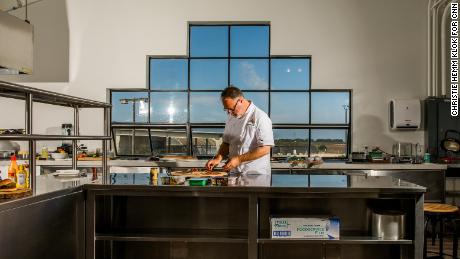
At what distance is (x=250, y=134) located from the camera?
12.7 feet

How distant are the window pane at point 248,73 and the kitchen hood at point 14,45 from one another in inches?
114

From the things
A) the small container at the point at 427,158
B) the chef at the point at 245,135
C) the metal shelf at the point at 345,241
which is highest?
the chef at the point at 245,135

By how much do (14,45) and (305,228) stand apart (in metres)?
3.04

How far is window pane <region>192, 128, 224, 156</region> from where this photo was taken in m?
6.23

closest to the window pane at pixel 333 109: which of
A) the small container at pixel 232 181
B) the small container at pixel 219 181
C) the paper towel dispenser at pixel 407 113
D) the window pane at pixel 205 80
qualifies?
the paper towel dispenser at pixel 407 113

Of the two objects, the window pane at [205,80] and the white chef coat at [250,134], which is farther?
the window pane at [205,80]

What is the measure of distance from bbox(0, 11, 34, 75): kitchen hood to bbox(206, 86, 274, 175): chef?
1.92 meters

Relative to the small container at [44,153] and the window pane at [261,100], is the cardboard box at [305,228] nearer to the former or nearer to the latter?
the window pane at [261,100]

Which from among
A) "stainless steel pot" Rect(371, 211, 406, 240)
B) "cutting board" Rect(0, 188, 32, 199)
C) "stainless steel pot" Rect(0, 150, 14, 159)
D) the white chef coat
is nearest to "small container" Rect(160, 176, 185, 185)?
"cutting board" Rect(0, 188, 32, 199)

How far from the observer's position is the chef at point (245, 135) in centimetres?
365

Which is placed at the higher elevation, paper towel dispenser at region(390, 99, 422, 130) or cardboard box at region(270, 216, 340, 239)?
paper towel dispenser at region(390, 99, 422, 130)

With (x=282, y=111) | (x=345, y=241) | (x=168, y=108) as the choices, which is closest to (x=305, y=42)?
(x=282, y=111)

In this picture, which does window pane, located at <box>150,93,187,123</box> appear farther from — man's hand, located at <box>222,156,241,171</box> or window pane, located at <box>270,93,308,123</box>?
man's hand, located at <box>222,156,241,171</box>

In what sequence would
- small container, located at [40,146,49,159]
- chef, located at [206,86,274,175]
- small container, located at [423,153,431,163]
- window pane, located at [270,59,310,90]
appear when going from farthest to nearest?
window pane, located at [270,59,310,90]
small container, located at [40,146,49,159]
small container, located at [423,153,431,163]
chef, located at [206,86,274,175]
